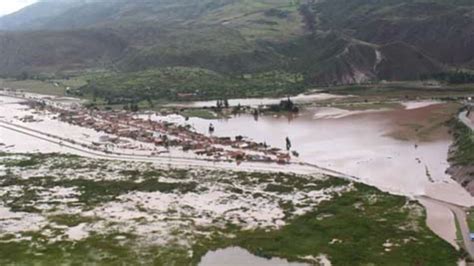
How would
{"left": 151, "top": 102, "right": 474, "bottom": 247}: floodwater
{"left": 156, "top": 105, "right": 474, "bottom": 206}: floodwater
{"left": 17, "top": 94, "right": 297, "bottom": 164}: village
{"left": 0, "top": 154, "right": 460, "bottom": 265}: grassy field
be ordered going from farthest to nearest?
{"left": 17, "top": 94, "right": 297, "bottom": 164}: village
{"left": 156, "top": 105, "right": 474, "bottom": 206}: floodwater
{"left": 151, "top": 102, "right": 474, "bottom": 247}: floodwater
{"left": 0, "top": 154, "right": 460, "bottom": 265}: grassy field

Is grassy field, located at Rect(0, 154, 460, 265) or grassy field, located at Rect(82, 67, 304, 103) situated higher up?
grassy field, located at Rect(82, 67, 304, 103)

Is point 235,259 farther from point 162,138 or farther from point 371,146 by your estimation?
point 162,138

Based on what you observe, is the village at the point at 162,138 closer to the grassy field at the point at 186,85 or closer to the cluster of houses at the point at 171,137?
the cluster of houses at the point at 171,137

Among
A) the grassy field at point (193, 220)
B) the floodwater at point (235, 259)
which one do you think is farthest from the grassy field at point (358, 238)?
the floodwater at point (235, 259)

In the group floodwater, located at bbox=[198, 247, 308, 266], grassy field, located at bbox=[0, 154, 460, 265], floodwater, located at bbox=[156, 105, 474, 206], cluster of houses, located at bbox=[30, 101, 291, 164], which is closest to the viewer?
floodwater, located at bbox=[198, 247, 308, 266]

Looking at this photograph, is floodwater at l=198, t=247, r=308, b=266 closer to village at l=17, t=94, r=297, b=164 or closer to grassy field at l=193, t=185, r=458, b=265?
grassy field at l=193, t=185, r=458, b=265

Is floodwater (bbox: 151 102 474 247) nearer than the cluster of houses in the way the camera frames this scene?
Yes

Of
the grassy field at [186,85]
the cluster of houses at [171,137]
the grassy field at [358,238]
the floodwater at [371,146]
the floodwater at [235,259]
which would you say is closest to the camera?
the floodwater at [235,259]

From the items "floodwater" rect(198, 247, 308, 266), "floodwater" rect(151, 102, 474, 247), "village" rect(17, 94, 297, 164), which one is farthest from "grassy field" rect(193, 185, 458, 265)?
"village" rect(17, 94, 297, 164)
